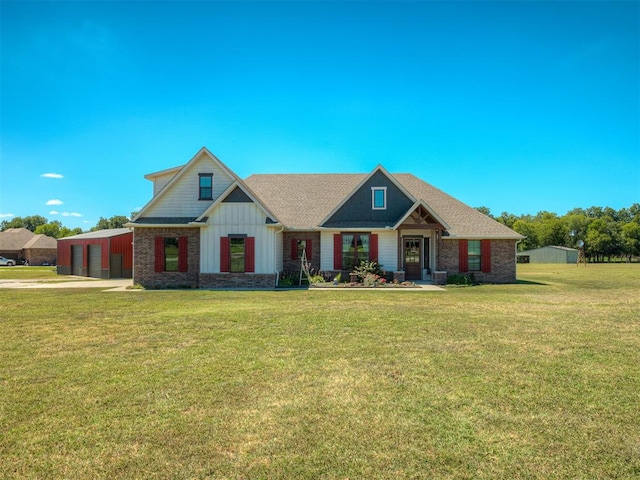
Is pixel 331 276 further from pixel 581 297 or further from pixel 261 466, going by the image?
pixel 261 466

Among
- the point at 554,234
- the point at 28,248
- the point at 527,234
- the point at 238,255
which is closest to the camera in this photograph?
the point at 238,255

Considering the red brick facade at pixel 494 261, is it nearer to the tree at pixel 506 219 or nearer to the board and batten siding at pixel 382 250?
the board and batten siding at pixel 382 250

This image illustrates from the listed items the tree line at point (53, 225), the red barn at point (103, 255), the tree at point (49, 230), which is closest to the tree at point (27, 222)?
the tree line at point (53, 225)

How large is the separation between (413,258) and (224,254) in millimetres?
11442

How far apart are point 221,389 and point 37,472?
2156 millimetres

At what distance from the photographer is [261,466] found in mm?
3461

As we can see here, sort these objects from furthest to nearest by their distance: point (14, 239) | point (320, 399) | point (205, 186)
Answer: point (14, 239) → point (205, 186) → point (320, 399)

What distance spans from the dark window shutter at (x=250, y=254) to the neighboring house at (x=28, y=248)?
47.3 metres

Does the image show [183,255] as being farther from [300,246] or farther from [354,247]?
[354,247]

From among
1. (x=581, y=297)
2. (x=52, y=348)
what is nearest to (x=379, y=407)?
(x=52, y=348)

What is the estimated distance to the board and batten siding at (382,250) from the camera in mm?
22516

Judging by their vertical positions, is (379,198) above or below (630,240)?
above

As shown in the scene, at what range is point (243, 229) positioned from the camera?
20.3 meters

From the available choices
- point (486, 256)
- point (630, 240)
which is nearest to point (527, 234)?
point (630, 240)
